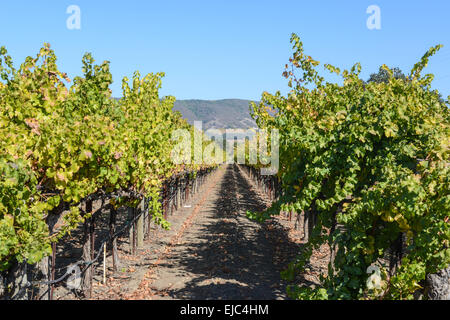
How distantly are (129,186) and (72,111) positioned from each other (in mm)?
3850

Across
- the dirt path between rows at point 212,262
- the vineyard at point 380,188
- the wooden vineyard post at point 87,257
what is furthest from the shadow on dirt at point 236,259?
the vineyard at point 380,188

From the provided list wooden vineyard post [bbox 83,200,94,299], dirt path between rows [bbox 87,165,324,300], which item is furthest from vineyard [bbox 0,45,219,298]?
dirt path between rows [bbox 87,165,324,300]

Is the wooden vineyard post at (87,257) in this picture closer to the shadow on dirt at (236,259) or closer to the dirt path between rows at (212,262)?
the dirt path between rows at (212,262)

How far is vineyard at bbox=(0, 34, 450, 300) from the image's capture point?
190 inches

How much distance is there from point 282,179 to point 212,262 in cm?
465

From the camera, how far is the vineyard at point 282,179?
15.8 ft

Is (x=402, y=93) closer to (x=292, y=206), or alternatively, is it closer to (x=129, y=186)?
(x=292, y=206)

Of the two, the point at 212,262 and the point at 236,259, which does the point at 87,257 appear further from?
the point at 236,259

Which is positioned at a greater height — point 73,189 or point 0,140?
point 0,140

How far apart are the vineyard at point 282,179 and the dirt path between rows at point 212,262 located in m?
0.08

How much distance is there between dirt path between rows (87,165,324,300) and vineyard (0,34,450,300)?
76 millimetres

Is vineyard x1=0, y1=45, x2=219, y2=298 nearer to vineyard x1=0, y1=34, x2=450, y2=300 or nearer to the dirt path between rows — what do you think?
vineyard x1=0, y1=34, x2=450, y2=300

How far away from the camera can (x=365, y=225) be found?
5.07m

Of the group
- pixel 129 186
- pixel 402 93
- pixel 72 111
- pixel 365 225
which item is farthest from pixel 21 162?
pixel 402 93
